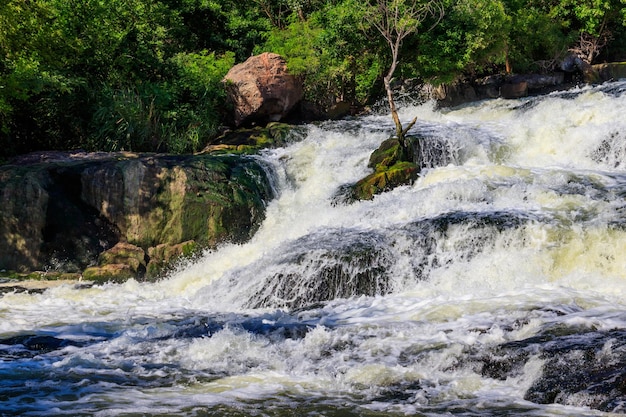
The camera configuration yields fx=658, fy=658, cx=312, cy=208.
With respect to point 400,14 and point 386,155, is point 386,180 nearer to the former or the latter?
point 386,155

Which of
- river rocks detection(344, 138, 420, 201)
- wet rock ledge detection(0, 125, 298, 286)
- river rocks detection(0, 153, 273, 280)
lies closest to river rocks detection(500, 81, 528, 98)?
river rocks detection(344, 138, 420, 201)

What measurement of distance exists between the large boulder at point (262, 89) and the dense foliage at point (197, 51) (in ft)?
1.40

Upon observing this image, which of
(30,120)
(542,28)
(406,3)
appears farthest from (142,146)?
(542,28)

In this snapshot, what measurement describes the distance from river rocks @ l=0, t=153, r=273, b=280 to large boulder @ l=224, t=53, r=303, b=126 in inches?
228

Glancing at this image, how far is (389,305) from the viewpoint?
8398mm

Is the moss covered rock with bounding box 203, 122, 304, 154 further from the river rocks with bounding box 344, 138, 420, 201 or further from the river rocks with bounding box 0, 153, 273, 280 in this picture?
the river rocks with bounding box 344, 138, 420, 201

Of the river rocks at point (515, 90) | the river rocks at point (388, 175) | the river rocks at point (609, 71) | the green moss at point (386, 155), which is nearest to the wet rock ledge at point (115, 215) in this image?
the river rocks at point (388, 175)

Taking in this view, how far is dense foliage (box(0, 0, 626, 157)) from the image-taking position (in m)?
14.8

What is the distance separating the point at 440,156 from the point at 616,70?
1410 cm

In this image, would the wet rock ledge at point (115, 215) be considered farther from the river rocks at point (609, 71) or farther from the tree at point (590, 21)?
the tree at point (590, 21)

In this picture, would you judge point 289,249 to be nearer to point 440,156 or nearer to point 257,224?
point 257,224

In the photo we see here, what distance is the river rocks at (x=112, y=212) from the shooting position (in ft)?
39.7

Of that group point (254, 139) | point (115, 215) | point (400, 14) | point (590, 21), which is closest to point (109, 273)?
point (115, 215)

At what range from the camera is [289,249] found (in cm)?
1071
